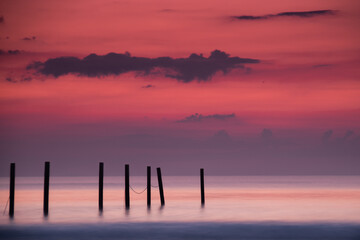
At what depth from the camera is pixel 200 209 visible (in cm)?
3722

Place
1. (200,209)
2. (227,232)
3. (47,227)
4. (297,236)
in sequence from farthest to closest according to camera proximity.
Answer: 1. (200,209)
2. (47,227)
3. (227,232)
4. (297,236)

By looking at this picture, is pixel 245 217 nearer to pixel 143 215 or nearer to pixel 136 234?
pixel 143 215

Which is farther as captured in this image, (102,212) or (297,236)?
(102,212)

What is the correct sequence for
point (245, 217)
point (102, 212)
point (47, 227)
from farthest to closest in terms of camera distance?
1. point (102, 212)
2. point (245, 217)
3. point (47, 227)

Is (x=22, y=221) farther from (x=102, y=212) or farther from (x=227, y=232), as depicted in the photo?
(x=227, y=232)

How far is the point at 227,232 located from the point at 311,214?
33.2ft

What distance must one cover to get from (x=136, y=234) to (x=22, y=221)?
7.23m

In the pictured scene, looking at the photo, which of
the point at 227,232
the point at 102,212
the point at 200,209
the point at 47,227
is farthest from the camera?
the point at 200,209

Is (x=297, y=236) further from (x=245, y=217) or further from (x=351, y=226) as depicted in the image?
(x=245, y=217)

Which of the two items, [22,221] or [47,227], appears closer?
[47,227]

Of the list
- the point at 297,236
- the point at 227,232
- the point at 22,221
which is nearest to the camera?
the point at 297,236

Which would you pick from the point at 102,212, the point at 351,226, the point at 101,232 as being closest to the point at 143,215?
the point at 102,212

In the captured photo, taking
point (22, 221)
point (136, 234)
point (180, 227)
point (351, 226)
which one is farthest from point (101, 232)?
point (351, 226)

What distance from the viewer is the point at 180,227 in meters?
27.2
